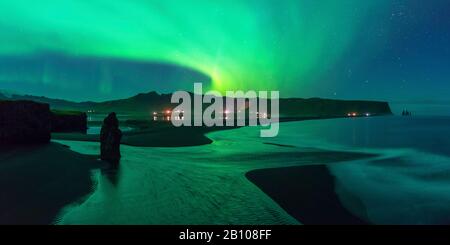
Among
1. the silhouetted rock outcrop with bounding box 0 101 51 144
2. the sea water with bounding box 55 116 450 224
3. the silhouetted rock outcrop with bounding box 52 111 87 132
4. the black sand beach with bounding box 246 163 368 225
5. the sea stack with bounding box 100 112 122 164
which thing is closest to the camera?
the black sand beach with bounding box 246 163 368 225

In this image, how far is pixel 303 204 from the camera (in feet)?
47.5

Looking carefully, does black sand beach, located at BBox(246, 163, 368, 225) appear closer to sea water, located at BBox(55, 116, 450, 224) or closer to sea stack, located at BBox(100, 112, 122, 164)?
sea water, located at BBox(55, 116, 450, 224)

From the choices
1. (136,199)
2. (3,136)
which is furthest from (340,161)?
(3,136)

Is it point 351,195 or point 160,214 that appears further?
point 351,195

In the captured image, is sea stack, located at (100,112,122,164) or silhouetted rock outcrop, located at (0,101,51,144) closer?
sea stack, located at (100,112,122,164)

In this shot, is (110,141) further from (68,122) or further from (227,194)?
(68,122)

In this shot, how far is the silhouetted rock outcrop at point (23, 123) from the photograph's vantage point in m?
35.9

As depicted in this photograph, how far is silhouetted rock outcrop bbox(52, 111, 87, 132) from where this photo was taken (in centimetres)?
5759

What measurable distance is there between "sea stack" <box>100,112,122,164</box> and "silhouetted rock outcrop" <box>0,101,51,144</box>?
50.3ft

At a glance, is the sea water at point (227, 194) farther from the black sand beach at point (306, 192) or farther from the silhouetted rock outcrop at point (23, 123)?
the silhouetted rock outcrop at point (23, 123)

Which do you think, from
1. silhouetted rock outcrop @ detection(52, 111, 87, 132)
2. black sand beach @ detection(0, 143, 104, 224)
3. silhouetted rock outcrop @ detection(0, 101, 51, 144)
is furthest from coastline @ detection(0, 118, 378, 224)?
silhouetted rock outcrop @ detection(52, 111, 87, 132)
